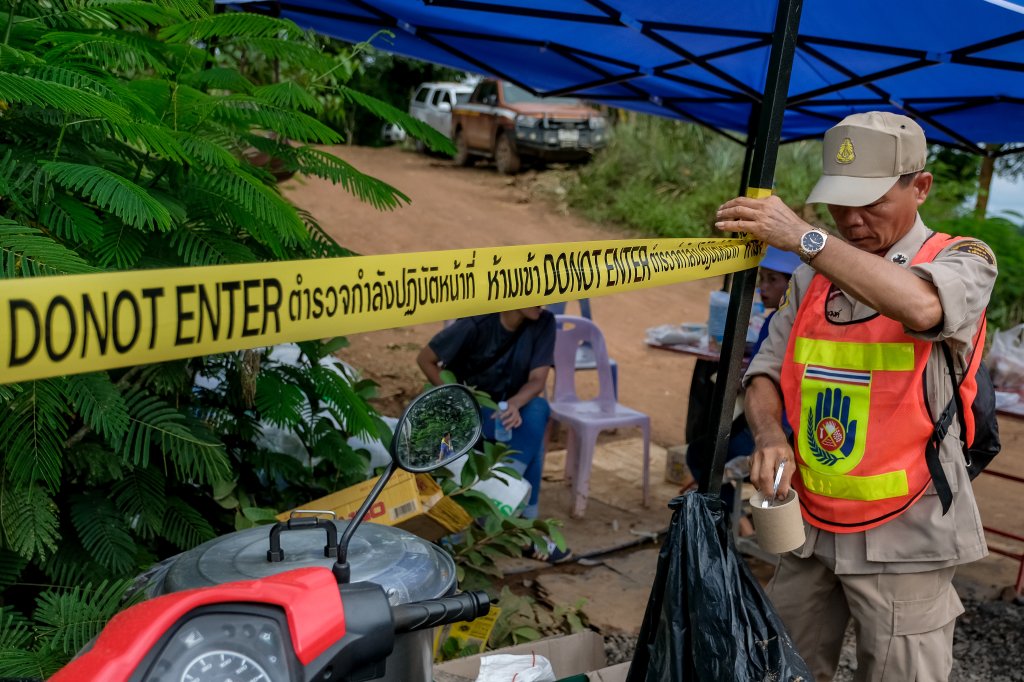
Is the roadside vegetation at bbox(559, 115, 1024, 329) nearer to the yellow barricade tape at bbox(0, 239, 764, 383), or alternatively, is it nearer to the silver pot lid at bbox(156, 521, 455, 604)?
the yellow barricade tape at bbox(0, 239, 764, 383)

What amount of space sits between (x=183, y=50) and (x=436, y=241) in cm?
1025

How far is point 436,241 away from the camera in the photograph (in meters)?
13.1

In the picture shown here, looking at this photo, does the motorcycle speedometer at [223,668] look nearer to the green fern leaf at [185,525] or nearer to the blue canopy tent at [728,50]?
the green fern leaf at [185,525]

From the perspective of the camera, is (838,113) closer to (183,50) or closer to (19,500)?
(183,50)

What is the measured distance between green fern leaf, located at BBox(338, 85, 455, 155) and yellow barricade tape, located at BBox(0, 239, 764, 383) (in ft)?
4.09

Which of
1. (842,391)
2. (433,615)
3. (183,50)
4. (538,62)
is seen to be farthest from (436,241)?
(433,615)

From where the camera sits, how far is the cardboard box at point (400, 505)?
9.41 ft

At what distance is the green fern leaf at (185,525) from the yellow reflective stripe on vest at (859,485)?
1695mm

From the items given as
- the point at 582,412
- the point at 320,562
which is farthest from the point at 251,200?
the point at 582,412

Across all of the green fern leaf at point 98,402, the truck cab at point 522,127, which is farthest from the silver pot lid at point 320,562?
the truck cab at point 522,127

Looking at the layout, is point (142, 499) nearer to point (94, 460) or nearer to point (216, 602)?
point (94, 460)

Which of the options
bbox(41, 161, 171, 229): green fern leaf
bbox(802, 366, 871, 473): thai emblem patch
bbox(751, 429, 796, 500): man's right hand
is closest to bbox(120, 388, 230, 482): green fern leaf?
bbox(41, 161, 171, 229): green fern leaf

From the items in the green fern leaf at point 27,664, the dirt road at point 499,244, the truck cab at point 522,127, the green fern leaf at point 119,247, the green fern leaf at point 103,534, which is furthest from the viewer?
the truck cab at point 522,127

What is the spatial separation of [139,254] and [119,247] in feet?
0.19
